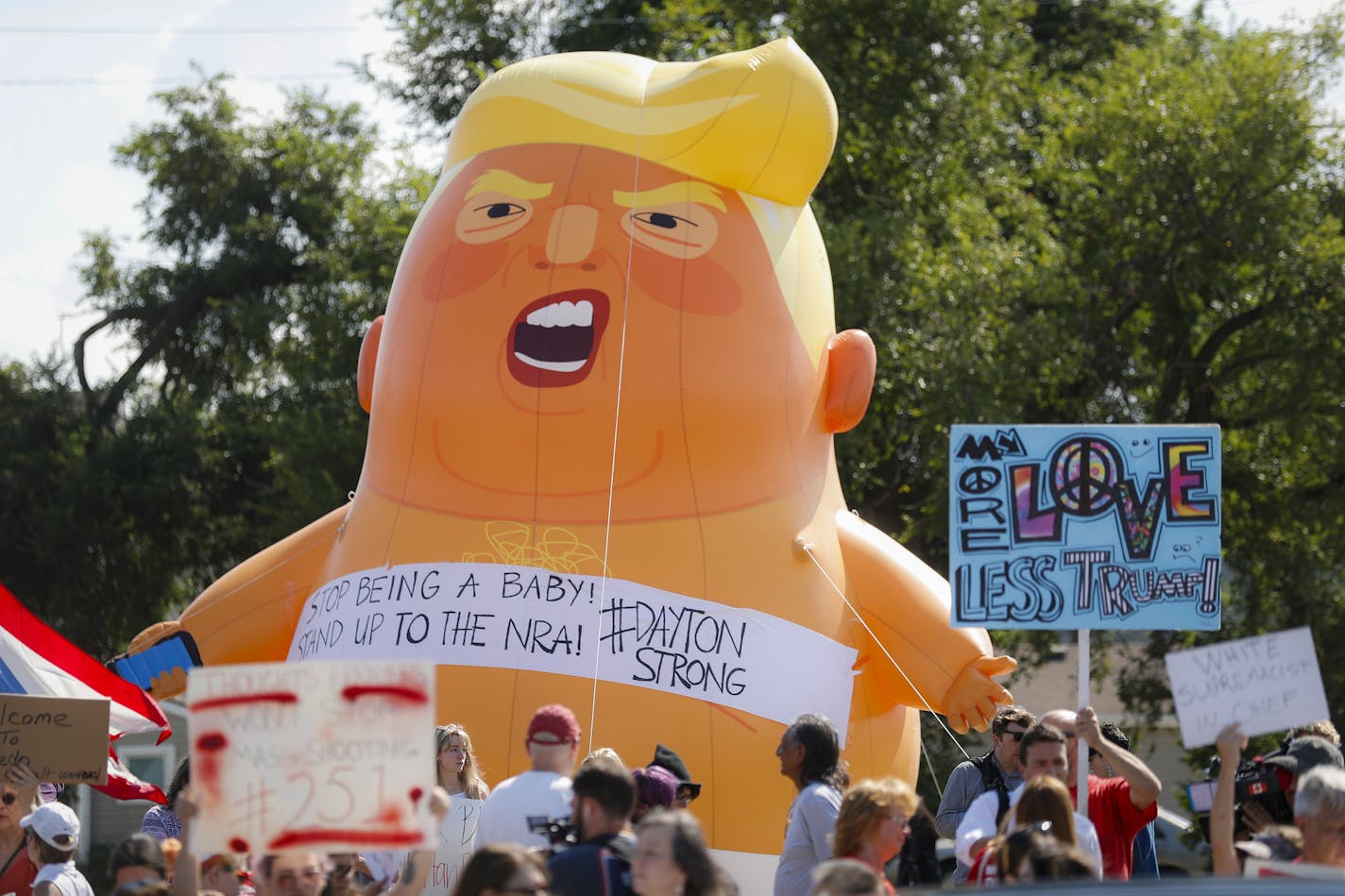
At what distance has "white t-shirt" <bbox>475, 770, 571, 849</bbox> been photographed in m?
5.04

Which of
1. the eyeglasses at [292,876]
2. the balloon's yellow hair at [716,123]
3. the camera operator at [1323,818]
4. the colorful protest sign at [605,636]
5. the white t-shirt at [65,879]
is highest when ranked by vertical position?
the balloon's yellow hair at [716,123]

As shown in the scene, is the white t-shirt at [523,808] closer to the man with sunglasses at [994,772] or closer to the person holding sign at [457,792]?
the person holding sign at [457,792]

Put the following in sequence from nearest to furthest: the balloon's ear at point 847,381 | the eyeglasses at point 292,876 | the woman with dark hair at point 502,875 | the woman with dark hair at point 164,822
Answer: the woman with dark hair at point 502,875, the eyeglasses at point 292,876, the woman with dark hair at point 164,822, the balloon's ear at point 847,381

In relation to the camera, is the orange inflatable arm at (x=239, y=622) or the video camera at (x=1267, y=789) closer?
the video camera at (x=1267, y=789)

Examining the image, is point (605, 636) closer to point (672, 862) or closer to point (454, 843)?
point (454, 843)

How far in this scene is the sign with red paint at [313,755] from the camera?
427 cm

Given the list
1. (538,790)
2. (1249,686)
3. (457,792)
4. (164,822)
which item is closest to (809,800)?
(538,790)

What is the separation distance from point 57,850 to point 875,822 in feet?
9.03

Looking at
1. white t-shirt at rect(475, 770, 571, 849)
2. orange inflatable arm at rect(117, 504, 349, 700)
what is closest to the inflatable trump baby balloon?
orange inflatable arm at rect(117, 504, 349, 700)

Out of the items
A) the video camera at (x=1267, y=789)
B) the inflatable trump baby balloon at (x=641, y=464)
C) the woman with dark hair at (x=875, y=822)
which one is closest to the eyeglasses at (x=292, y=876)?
the woman with dark hair at (x=875, y=822)

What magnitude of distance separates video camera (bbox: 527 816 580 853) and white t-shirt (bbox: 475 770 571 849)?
10cm

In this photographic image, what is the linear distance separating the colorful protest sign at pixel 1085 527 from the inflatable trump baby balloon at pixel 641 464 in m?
1.67

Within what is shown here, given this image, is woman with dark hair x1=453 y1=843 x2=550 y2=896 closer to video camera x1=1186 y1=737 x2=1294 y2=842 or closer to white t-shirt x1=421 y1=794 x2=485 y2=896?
white t-shirt x1=421 y1=794 x2=485 y2=896

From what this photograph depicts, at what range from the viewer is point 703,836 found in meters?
4.48
